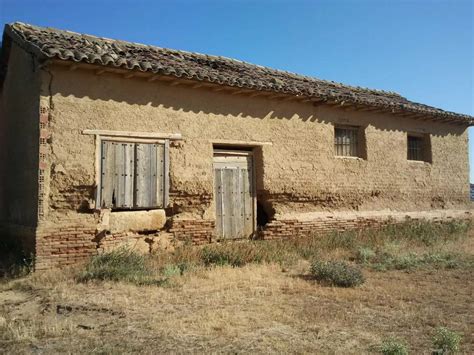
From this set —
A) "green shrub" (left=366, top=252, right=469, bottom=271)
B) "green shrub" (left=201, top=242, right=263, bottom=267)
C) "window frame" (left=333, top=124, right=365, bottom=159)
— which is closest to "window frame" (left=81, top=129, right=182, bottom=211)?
"green shrub" (left=201, top=242, right=263, bottom=267)

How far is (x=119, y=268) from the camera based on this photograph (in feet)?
22.8

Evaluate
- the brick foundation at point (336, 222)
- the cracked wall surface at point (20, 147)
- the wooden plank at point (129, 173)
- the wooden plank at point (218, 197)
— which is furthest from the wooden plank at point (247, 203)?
the cracked wall surface at point (20, 147)

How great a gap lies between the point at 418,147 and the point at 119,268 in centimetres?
986

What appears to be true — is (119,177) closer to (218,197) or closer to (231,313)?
(218,197)

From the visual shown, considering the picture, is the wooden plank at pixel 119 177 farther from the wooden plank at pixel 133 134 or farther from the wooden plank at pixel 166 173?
the wooden plank at pixel 166 173

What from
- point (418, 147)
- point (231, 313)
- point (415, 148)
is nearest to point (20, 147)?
point (231, 313)

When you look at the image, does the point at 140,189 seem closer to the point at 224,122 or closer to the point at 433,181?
the point at 224,122

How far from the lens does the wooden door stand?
9406 mm

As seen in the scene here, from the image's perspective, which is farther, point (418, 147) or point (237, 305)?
point (418, 147)

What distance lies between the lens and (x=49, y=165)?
7395 millimetres

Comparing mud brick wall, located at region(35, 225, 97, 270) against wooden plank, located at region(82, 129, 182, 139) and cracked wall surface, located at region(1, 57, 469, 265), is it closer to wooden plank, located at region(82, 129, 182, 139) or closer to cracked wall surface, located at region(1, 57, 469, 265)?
cracked wall surface, located at region(1, 57, 469, 265)

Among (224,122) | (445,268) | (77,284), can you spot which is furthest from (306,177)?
(77,284)

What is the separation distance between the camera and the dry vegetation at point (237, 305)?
14.2 feet

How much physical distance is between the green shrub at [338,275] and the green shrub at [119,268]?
2.57 metres
